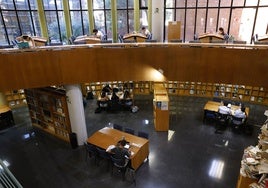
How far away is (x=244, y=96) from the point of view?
504 inches

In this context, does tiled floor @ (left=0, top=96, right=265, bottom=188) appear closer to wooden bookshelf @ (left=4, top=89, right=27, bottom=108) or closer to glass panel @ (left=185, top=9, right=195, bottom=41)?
wooden bookshelf @ (left=4, top=89, right=27, bottom=108)

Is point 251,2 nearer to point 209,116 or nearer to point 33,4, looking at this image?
point 209,116

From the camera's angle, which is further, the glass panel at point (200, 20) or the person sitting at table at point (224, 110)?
the glass panel at point (200, 20)

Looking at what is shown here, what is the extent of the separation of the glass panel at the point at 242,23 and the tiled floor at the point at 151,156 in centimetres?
490

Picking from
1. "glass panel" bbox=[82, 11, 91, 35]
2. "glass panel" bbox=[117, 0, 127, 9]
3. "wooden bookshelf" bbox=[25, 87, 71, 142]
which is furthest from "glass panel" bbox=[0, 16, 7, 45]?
"glass panel" bbox=[117, 0, 127, 9]

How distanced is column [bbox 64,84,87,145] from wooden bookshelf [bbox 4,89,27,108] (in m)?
6.05

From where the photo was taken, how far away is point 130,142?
8.02 m

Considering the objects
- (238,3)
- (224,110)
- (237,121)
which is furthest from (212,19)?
(237,121)

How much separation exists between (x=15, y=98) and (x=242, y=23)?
48.6ft

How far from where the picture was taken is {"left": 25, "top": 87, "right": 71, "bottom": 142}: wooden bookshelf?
923 centimetres

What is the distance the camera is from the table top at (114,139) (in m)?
7.83

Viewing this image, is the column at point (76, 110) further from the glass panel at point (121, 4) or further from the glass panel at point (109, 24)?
the glass panel at point (121, 4)

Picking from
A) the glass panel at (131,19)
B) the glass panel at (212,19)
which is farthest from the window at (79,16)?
the glass panel at (212,19)

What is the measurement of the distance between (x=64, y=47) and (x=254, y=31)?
11228 mm
